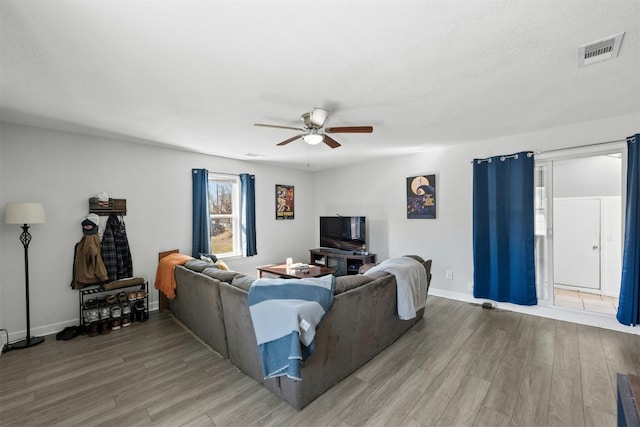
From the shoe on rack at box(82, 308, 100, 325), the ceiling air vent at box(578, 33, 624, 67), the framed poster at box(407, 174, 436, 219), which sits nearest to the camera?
the ceiling air vent at box(578, 33, 624, 67)

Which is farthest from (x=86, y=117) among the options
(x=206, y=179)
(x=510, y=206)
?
(x=510, y=206)

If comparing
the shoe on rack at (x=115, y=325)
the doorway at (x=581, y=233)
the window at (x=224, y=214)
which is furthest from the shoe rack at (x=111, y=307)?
the doorway at (x=581, y=233)

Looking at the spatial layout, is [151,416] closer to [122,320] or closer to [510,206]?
[122,320]

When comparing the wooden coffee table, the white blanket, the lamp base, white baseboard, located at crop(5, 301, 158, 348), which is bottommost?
the lamp base

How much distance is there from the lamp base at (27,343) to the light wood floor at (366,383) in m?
0.09

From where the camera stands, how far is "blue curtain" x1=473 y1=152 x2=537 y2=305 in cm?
349

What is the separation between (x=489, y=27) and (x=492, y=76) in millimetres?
669

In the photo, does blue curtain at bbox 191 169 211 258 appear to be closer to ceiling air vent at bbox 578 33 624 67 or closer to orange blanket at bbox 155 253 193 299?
orange blanket at bbox 155 253 193 299

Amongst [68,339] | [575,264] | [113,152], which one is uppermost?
[113,152]

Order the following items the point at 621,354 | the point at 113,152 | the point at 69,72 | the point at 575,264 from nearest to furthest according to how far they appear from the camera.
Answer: the point at 69,72
the point at 621,354
the point at 113,152
the point at 575,264

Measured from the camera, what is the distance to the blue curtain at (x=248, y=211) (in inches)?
196

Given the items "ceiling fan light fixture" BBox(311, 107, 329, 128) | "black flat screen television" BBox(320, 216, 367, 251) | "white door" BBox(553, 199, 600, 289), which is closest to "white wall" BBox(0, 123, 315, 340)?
"black flat screen television" BBox(320, 216, 367, 251)

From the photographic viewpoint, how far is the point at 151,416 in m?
1.80

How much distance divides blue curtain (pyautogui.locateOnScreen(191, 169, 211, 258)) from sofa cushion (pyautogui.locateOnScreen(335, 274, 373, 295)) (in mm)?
2958
